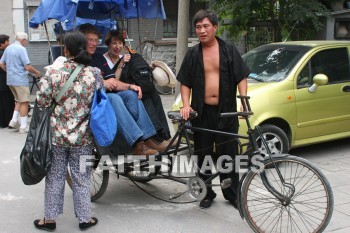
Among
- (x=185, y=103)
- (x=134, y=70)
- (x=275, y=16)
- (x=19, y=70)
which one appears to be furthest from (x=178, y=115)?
(x=275, y=16)

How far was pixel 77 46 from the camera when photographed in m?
3.95

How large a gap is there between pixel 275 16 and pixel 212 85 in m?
5.42

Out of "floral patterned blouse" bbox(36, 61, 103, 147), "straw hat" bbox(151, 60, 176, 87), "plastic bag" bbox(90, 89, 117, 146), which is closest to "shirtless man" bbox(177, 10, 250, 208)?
"straw hat" bbox(151, 60, 176, 87)

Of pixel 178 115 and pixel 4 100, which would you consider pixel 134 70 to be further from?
pixel 4 100

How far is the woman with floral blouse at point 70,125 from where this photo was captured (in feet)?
12.8

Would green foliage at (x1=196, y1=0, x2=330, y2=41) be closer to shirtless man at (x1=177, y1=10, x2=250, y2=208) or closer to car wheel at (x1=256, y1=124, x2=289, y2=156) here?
car wheel at (x1=256, y1=124, x2=289, y2=156)

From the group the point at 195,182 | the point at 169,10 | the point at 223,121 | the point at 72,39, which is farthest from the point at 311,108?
the point at 169,10

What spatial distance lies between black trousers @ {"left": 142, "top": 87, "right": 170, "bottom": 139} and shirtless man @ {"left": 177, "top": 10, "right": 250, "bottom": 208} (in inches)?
14.5

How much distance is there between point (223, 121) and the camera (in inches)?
174

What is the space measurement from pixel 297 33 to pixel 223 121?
582cm

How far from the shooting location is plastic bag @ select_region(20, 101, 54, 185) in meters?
3.86

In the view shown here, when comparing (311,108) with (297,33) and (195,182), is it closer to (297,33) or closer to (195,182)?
(195,182)

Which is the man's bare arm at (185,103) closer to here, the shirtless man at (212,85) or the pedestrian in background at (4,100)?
the shirtless man at (212,85)

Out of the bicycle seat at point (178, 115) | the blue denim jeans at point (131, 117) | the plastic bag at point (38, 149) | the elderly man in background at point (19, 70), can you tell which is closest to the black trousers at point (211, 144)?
the bicycle seat at point (178, 115)
